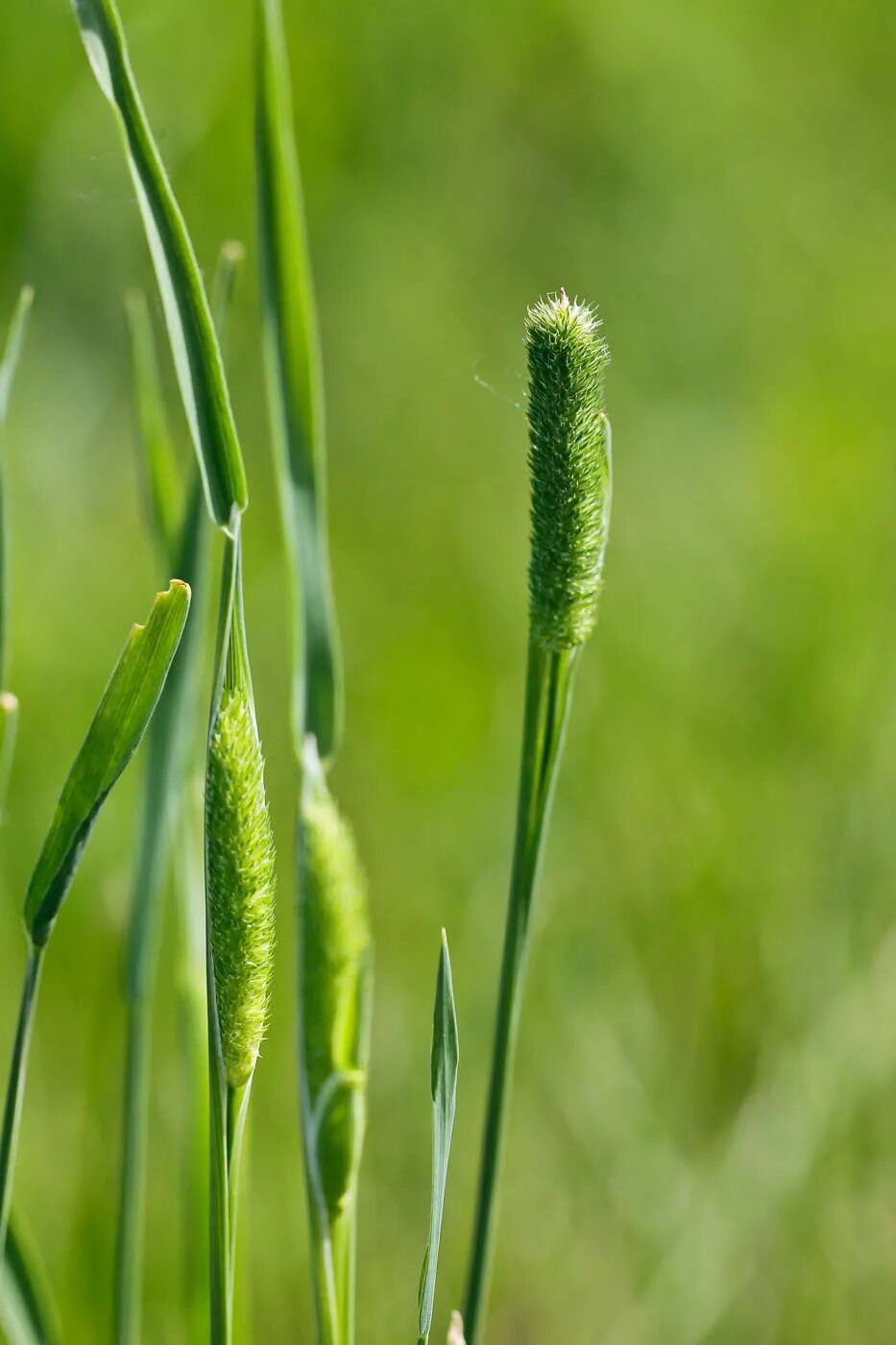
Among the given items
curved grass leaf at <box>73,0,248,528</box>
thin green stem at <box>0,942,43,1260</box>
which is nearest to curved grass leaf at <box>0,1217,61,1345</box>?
thin green stem at <box>0,942,43,1260</box>

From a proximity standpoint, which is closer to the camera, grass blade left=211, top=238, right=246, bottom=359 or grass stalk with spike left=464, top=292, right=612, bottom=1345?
grass stalk with spike left=464, top=292, right=612, bottom=1345

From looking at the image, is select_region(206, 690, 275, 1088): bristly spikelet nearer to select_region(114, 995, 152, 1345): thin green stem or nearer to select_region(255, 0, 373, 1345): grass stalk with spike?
select_region(255, 0, 373, 1345): grass stalk with spike

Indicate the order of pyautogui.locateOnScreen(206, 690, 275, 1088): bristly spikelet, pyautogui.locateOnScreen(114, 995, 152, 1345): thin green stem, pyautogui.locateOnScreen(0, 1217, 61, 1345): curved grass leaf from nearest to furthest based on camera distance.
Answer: pyautogui.locateOnScreen(206, 690, 275, 1088): bristly spikelet < pyautogui.locateOnScreen(0, 1217, 61, 1345): curved grass leaf < pyautogui.locateOnScreen(114, 995, 152, 1345): thin green stem

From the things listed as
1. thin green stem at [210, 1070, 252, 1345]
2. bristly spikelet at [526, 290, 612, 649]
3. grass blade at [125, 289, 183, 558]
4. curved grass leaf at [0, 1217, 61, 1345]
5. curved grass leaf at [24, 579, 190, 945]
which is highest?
grass blade at [125, 289, 183, 558]

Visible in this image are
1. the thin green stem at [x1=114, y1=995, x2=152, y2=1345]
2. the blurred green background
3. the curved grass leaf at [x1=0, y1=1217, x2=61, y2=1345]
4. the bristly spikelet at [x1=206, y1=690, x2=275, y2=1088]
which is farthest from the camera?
the blurred green background

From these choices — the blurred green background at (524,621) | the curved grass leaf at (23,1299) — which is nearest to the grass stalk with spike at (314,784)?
the curved grass leaf at (23,1299)

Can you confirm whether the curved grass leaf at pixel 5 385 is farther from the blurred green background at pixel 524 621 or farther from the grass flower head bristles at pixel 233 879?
the blurred green background at pixel 524 621

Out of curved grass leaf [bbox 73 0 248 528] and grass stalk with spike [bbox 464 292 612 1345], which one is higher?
curved grass leaf [bbox 73 0 248 528]
